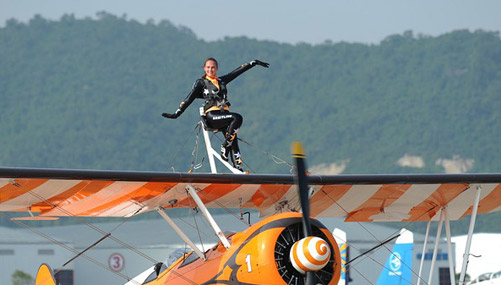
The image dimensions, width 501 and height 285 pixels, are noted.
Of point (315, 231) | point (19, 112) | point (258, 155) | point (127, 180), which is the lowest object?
point (315, 231)

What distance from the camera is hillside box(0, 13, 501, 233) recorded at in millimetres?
104062

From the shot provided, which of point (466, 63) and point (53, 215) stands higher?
point (466, 63)

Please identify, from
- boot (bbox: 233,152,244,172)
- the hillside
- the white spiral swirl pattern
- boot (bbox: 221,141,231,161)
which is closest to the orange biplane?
the white spiral swirl pattern

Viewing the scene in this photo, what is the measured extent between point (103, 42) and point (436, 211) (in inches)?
5484

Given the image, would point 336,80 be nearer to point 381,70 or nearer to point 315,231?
point 381,70

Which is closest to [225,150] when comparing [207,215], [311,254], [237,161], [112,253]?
[237,161]

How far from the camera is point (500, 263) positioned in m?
49.6

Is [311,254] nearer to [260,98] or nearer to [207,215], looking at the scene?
[207,215]

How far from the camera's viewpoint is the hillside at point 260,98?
104 meters

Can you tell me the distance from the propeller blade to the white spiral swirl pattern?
8.4 inches

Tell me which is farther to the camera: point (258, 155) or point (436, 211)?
point (258, 155)

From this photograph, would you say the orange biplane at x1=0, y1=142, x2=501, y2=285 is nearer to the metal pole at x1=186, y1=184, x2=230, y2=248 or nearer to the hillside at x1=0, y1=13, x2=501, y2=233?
the metal pole at x1=186, y1=184, x2=230, y2=248

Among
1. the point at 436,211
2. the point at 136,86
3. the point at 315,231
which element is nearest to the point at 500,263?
the point at 436,211

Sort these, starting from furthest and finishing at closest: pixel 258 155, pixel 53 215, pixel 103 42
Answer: pixel 103 42, pixel 258 155, pixel 53 215
